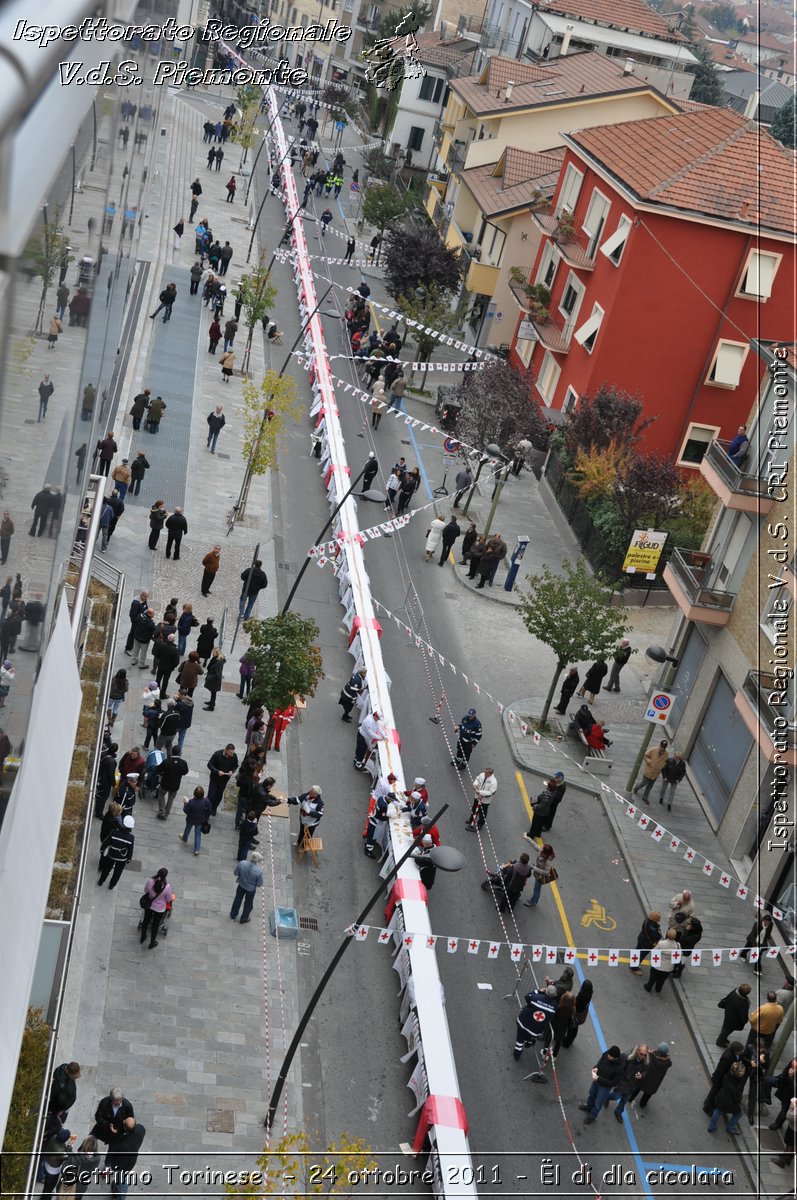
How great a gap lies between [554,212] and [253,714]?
2748 centimetres

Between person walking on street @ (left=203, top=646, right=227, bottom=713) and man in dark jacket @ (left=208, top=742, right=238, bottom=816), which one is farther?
person walking on street @ (left=203, top=646, right=227, bottom=713)

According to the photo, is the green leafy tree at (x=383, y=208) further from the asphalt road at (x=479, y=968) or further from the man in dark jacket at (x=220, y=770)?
the man in dark jacket at (x=220, y=770)

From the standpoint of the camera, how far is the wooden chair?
22484 millimetres

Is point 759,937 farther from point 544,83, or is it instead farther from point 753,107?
point 753,107

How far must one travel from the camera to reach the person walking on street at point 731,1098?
19.1 m

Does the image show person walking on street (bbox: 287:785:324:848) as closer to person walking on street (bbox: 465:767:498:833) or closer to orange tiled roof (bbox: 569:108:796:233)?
person walking on street (bbox: 465:767:498:833)

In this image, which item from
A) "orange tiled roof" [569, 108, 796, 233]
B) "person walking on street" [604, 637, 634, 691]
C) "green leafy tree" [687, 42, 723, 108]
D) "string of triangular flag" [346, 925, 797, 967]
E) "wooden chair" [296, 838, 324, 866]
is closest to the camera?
"string of triangular flag" [346, 925, 797, 967]

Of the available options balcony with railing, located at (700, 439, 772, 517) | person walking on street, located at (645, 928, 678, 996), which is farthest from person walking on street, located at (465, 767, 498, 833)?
balcony with railing, located at (700, 439, 772, 517)

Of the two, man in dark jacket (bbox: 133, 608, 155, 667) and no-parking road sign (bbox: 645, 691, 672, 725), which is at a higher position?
Answer: no-parking road sign (bbox: 645, 691, 672, 725)

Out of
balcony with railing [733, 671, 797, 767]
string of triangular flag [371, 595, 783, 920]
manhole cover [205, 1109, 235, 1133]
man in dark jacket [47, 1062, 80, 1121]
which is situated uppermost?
balcony with railing [733, 671, 797, 767]

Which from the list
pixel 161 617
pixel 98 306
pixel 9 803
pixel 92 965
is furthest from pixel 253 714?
pixel 9 803

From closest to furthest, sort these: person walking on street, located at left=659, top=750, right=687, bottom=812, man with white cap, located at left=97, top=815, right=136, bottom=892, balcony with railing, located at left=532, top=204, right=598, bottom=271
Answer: man with white cap, located at left=97, top=815, right=136, bottom=892 → person walking on street, located at left=659, top=750, right=687, bottom=812 → balcony with railing, located at left=532, top=204, right=598, bottom=271

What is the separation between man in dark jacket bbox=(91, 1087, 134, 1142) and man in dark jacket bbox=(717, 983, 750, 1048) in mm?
9610

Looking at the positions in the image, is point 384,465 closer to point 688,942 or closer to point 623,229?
point 623,229
